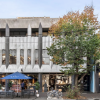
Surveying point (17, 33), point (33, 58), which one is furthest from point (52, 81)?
point (17, 33)

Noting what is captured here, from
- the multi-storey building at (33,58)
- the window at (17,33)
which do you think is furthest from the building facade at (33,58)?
the window at (17,33)

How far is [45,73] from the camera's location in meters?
26.8

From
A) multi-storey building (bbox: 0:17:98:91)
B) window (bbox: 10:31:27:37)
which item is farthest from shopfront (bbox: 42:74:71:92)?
window (bbox: 10:31:27:37)

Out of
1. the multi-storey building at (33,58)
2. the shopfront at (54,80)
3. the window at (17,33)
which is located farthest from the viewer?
the window at (17,33)

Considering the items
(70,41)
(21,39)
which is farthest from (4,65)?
(70,41)

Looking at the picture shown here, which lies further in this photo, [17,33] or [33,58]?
[17,33]

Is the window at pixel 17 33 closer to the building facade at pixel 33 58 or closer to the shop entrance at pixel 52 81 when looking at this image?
the building facade at pixel 33 58

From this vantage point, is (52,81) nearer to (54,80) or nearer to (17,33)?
(54,80)

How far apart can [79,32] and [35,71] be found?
1049cm

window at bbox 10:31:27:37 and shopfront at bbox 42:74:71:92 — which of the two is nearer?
shopfront at bbox 42:74:71:92

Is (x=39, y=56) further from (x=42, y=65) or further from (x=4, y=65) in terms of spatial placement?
(x=4, y=65)

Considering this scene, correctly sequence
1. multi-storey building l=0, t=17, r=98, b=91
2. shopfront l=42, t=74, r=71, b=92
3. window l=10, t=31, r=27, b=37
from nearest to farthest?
multi-storey building l=0, t=17, r=98, b=91, shopfront l=42, t=74, r=71, b=92, window l=10, t=31, r=27, b=37

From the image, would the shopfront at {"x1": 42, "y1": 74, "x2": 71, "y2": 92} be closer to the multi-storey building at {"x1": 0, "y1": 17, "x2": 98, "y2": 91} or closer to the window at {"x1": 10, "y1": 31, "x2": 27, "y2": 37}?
the multi-storey building at {"x1": 0, "y1": 17, "x2": 98, "y2": 91}

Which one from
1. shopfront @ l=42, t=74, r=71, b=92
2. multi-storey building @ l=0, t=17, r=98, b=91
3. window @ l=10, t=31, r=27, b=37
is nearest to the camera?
multi-storey building @ l=0, t=17, r=98, b=91
